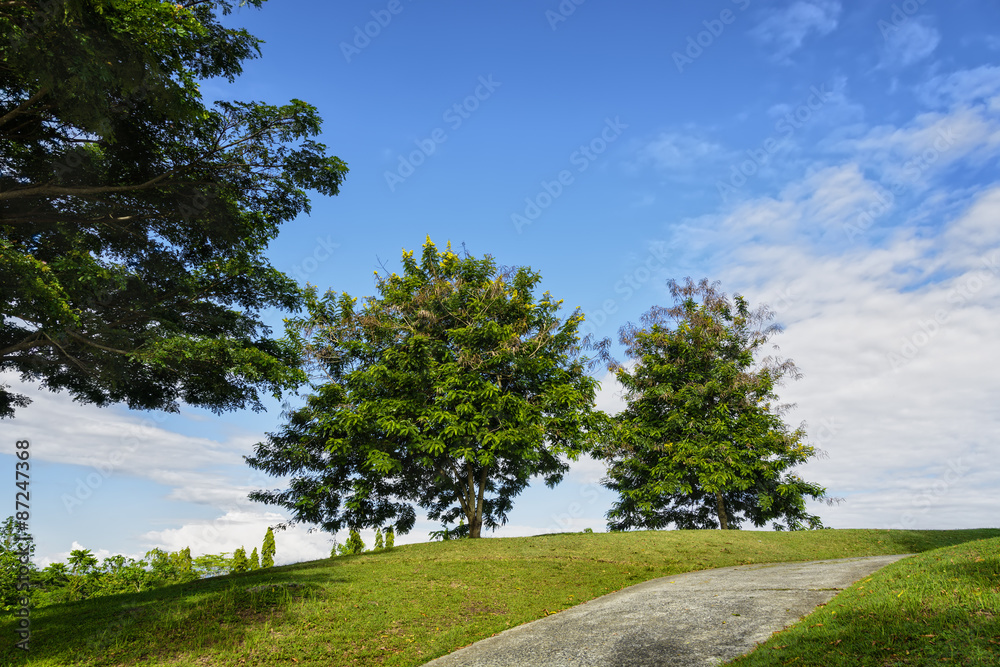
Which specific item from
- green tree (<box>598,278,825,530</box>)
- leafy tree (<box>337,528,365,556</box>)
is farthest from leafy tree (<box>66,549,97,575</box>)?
green tree (<box>598,278,825,530</box>)

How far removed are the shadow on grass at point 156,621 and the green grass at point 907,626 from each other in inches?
351

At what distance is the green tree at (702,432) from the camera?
2547 centimetres

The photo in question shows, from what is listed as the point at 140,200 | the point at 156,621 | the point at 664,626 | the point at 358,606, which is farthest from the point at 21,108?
the point at 664,626

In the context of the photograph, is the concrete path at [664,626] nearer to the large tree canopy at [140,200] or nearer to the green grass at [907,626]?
the green grass at [907,626]

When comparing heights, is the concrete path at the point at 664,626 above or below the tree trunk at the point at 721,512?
below

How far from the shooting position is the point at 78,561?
1842cm

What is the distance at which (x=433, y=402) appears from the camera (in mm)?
23109

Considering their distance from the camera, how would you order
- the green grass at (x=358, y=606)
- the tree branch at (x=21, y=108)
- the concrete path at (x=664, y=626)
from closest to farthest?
the concrete path at (x=664, y=626) < the green grass at (x=358, y=606) < the tree branch at (x=21, y=108)

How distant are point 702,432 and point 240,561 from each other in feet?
65.3

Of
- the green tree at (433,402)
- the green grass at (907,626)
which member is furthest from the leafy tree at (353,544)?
the green grass at (907,626)

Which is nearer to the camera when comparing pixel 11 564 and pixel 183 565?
pixel 11 564

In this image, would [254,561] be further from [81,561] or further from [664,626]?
[664,626]

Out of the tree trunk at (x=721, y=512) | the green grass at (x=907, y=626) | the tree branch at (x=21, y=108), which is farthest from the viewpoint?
the tree trunk at (x=721, y=512)

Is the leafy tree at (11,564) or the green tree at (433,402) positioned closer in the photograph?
the leafy tree at (11,564)
